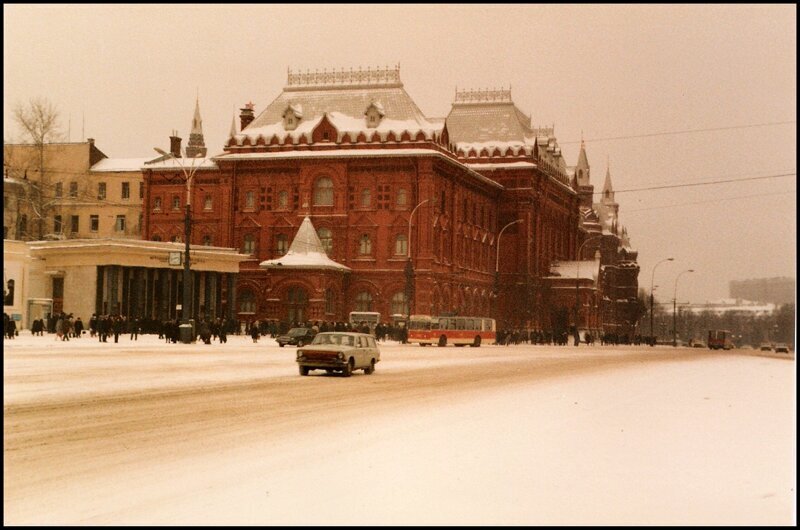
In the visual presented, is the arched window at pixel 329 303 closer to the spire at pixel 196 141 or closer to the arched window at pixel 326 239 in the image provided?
the arched window at pixel 326 239

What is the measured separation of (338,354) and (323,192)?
54823 mm

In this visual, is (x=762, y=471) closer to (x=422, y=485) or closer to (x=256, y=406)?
(x=422, y=485)

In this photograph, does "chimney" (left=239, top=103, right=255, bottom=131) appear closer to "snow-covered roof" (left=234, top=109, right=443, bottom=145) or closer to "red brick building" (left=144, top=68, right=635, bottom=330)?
"red brick building" (left=144, top=68, right=635, bottom=330)

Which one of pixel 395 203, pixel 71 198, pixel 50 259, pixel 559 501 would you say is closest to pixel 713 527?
pixel 559 501

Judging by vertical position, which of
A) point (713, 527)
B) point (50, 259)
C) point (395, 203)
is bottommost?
point (713, 527)

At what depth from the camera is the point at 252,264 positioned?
84.6 meters

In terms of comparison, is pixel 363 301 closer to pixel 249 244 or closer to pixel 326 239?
pixel 326 239

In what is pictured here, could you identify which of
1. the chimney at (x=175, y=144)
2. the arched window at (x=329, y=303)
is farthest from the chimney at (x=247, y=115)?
the arched window at (x=329, y=303)

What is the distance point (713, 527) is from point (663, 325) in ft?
458

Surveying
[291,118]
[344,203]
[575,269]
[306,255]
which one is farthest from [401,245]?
[575,269]

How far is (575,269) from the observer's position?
11281 centimetres

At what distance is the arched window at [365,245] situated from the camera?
82.9 metres

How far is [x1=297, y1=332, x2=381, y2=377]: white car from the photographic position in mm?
31109

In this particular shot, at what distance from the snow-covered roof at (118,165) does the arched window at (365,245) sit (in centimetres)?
2851
